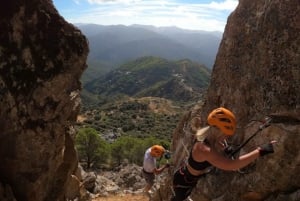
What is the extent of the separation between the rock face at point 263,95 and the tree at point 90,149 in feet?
172

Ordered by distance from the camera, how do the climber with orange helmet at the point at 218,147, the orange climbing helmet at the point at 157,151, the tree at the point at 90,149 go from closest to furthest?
the climber with orange helmet at the point at 218,147
the orange climbing helmet at the point at 157,151
the tree at the point at 90,149

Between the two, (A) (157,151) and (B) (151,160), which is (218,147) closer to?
(A) (157,151)

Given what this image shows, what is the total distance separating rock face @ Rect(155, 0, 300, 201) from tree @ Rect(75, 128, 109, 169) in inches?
2058

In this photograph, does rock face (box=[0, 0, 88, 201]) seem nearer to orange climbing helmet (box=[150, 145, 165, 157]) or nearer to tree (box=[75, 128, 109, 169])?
orange climbing helmet (box=[150, 145, 165, 157])

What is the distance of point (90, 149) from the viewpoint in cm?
6481

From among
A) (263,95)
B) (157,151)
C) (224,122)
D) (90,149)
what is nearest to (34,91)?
(157,151)

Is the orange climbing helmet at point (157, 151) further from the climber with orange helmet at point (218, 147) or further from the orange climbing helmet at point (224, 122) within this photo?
the orange climbing helmet at point (224, 122)

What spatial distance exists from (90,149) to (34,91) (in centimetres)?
5185

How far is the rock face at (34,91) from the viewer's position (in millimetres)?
13336

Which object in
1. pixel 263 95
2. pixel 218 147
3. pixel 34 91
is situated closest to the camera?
pixel 218 147

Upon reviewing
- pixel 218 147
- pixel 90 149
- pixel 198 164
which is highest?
pixel 218 147

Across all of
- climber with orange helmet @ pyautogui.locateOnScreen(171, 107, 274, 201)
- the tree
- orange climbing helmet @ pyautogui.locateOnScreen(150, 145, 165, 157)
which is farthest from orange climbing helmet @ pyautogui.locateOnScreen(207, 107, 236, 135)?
the tree

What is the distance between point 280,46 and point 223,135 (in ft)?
15.0

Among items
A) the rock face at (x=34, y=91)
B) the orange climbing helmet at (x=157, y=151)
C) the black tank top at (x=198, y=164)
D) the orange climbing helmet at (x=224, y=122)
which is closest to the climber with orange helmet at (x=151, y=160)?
the orange climbing helmet at (x=157, y=151)
